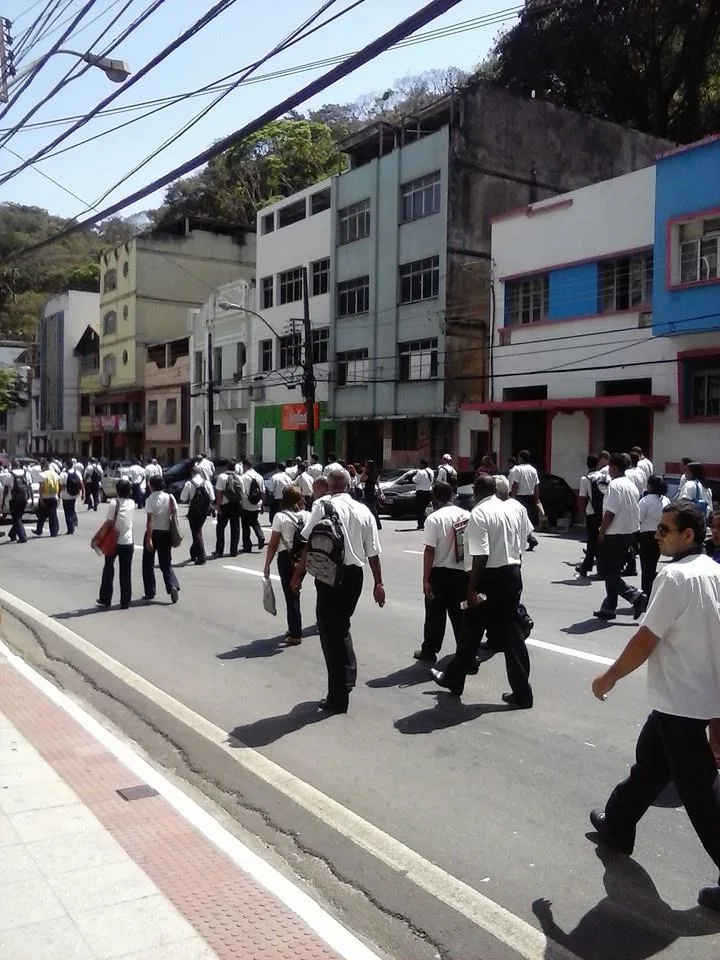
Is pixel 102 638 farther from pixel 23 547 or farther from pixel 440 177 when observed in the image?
pixel 440 177

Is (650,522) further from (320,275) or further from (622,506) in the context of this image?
(320,275)

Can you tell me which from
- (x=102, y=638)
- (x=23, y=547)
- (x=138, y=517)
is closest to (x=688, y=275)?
(x=138, y=517)

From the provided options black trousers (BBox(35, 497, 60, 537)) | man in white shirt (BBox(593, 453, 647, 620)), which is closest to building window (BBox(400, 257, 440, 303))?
black trousers (BBox(35, 497, 60, 537))

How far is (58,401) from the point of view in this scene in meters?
66.6

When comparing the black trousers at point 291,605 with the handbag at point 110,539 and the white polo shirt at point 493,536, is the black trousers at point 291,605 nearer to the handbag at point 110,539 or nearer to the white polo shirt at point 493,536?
the handbag at point 110,539

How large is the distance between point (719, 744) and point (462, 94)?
3314 centimetres

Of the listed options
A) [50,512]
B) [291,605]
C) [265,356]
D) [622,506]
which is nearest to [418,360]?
[265,356]

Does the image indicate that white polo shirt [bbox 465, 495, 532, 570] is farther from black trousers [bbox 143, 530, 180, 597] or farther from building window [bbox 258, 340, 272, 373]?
building window [bbox 258, 340, 272, 373]

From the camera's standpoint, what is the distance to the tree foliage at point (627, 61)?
3859 cm

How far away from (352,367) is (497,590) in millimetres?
31639

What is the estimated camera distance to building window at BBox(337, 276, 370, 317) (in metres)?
37.2

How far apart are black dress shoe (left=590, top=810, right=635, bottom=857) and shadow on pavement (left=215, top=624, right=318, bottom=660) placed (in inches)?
186

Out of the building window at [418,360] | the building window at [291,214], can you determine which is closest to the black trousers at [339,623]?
the building window at [418,360]

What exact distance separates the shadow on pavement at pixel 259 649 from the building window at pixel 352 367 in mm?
27593
